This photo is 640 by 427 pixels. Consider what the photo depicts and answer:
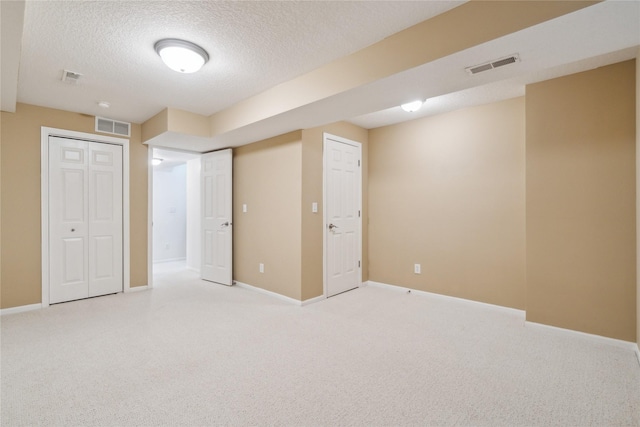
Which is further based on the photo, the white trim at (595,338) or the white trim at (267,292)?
the white trim at (267,292)

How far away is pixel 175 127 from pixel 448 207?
363 cm

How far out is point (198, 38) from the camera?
7.32 feet

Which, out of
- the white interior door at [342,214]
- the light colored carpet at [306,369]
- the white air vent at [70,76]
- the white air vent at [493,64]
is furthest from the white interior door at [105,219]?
the white air vent at [493,64]

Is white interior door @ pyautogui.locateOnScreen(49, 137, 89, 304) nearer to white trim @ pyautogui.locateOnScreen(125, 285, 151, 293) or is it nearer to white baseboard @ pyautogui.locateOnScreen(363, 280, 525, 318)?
white trim @ pyautogui.locateOnScreen(125, 285, 151, 293)

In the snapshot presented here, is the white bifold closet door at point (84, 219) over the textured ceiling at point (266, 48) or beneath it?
beneath

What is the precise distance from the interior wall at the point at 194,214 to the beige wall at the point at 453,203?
3417mm

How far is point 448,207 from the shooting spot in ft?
13.2

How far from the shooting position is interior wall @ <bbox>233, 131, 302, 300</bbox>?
154 inches

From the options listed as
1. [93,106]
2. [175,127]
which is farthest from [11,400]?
[93,106]

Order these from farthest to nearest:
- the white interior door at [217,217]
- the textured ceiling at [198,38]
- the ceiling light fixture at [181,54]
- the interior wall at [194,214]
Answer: the interior wall at [194,214] < the white interior door at [217,217] < the ceiling light fixture at [181,54] < the textured ceiling at [198,38]

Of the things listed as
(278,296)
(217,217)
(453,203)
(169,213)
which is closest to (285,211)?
(278,296)

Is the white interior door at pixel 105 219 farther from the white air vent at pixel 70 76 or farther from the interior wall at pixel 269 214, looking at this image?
the interior wall at pixel 269 214

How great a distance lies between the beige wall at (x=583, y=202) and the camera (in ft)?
8.62

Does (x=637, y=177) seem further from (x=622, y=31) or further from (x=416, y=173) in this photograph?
(x=416, y=173)
